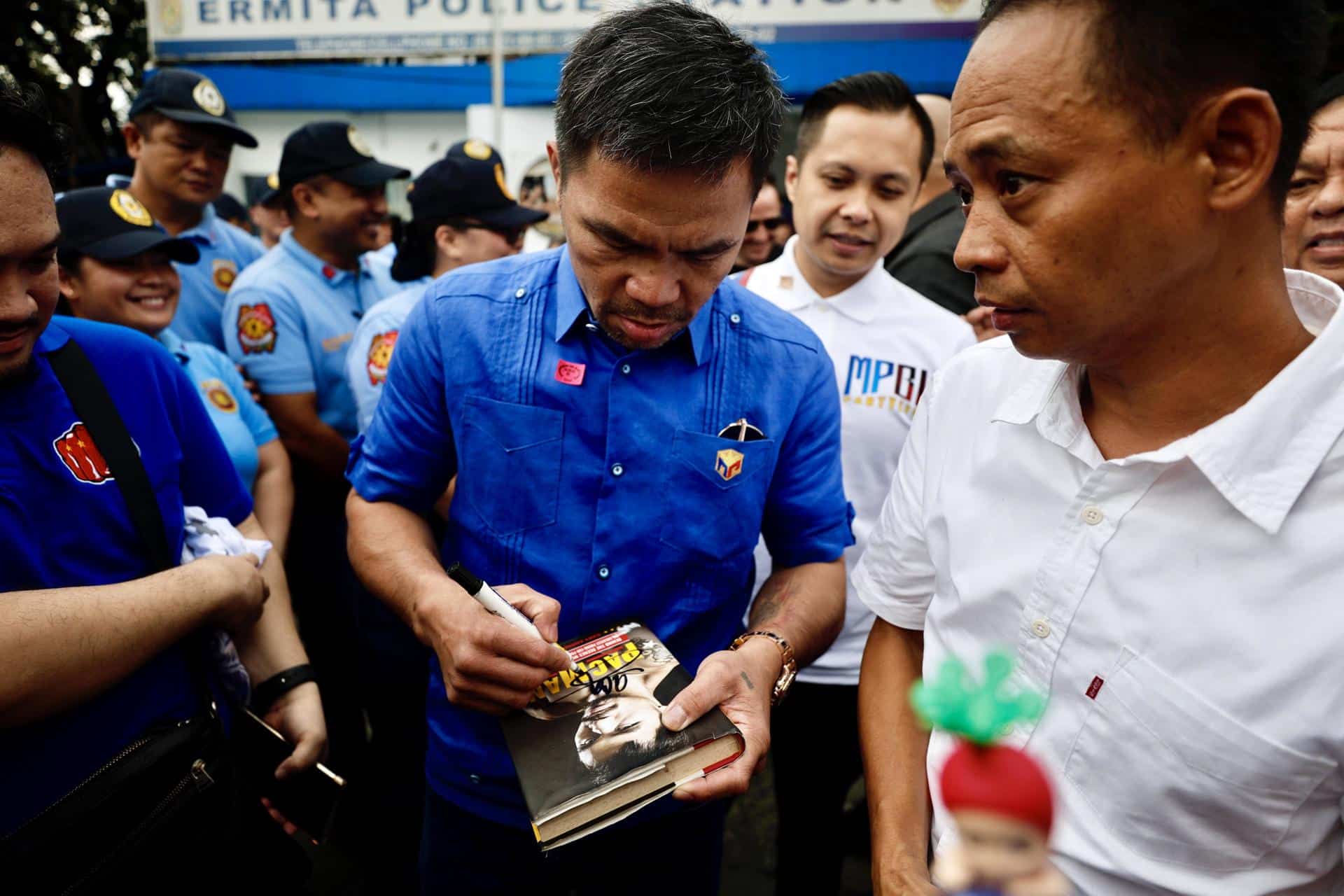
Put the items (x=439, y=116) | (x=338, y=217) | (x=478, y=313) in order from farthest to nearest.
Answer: (x=439, y=116), (x=338, y=217), (x=478, y=313)

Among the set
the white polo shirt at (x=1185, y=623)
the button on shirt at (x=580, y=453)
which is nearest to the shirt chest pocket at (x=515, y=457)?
the button on shirt at (x=580, y=453)

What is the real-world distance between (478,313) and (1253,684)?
1.51 meters

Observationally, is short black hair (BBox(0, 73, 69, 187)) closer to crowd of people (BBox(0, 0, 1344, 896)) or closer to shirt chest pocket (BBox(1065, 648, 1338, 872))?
crowd of people (BBox(0, 0, 1344, 896))

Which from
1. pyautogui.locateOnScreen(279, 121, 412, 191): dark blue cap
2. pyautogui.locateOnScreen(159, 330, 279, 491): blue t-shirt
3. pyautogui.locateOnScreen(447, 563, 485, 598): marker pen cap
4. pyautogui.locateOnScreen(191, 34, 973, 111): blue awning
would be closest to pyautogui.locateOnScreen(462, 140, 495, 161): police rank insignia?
pyautogui.locateOnScreen(279, 121, 412, 191): dark blue cap

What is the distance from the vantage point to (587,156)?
1.64 meters

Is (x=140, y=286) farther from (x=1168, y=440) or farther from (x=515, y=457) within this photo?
(x=1168, y=440)

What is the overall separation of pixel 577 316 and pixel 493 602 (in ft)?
2.06

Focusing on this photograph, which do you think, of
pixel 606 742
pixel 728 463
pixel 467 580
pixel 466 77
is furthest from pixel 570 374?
pixel 466 77

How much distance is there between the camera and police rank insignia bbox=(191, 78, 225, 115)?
4281mm

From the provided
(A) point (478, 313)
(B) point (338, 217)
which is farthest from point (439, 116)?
(A) point (478, 313)

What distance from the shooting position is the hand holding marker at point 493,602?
151cm

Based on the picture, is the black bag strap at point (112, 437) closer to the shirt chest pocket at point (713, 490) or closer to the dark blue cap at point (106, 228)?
the shirt chest pocket at point (713, 490)

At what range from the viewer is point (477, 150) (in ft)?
13.9

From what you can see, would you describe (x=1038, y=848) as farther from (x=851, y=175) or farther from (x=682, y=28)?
(x=851, y=175)
